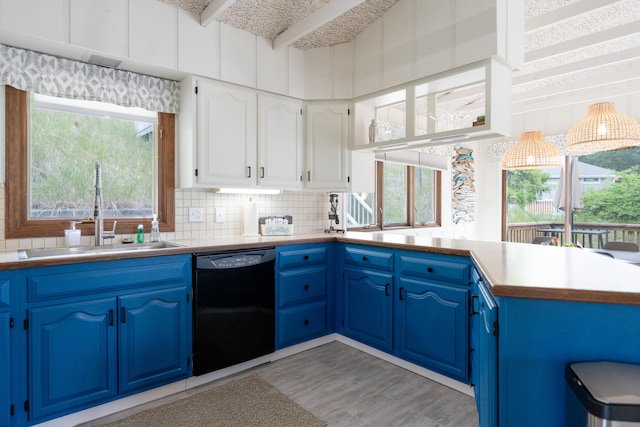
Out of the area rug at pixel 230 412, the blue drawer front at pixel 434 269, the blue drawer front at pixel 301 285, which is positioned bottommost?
the area rug at pixel 230 412

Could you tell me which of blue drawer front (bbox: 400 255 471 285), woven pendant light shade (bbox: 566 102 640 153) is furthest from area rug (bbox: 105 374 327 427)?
woven pendant light shade (bbox: 566 102 640 153)

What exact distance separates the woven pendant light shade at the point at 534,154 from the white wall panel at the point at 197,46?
305 centimetres

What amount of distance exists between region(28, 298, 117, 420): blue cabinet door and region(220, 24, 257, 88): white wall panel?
1918 millimetres

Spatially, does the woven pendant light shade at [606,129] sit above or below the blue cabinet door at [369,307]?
above

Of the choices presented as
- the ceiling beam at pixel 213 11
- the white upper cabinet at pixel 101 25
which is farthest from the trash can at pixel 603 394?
the white upper cabinet at pixel 101 25

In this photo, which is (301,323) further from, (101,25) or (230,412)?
(101,25)

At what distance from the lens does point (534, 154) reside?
370 centimetres

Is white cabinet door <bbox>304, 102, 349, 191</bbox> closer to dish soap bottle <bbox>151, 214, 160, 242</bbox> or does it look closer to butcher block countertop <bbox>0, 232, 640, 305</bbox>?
butcher block countertop <bbox>0, 232, 640, 305</bbox>

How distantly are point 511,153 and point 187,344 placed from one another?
3580 mm

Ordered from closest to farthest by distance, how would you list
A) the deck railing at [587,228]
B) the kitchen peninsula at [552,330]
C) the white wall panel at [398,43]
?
the kitchen peninsula at [552,330], the white wall panel at [398,43], the deck railing at [587,228]

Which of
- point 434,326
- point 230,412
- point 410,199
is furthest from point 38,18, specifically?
point 410,199

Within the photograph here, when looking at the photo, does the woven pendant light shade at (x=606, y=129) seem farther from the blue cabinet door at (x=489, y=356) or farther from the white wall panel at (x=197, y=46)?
the white wall panel at (x=197, y=46)

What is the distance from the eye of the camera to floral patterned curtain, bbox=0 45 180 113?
87.0 inches

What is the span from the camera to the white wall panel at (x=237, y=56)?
2.91 meters
